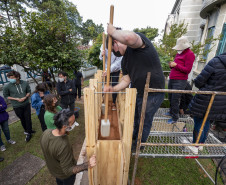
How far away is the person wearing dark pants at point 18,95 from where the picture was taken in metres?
3.28

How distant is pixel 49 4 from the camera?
57.6 feet

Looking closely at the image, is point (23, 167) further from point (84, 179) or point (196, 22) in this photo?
point (196, 22)

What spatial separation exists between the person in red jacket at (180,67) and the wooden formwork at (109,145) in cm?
167

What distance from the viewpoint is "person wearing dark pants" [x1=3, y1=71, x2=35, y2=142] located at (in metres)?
3.28

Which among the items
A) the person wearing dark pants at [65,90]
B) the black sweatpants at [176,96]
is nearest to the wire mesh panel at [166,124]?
the black sweatpants at [176,96]

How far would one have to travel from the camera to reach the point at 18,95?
3387mm

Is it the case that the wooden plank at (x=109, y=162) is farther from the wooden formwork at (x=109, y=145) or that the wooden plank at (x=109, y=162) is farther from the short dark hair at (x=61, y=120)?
the short dark hair at (x=61, y=120)

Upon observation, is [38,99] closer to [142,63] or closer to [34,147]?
[34,147]

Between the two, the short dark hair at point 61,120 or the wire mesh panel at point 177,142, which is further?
the wire mesh panel at point 177,142

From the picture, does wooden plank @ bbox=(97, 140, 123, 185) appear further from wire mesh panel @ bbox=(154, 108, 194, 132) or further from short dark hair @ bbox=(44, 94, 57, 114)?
wire mesh panel @ bbox=(154, 108, 194, 132)

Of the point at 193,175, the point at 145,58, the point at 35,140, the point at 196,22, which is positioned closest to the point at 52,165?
the point at 145,58

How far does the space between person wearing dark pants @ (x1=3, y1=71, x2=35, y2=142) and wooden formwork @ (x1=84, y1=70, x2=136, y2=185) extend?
8.67 feet

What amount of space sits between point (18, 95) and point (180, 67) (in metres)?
4.27

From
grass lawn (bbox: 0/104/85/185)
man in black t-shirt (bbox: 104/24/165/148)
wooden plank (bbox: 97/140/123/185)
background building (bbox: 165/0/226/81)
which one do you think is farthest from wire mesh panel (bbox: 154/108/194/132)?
background building (bbox: 165/0/226/81)
